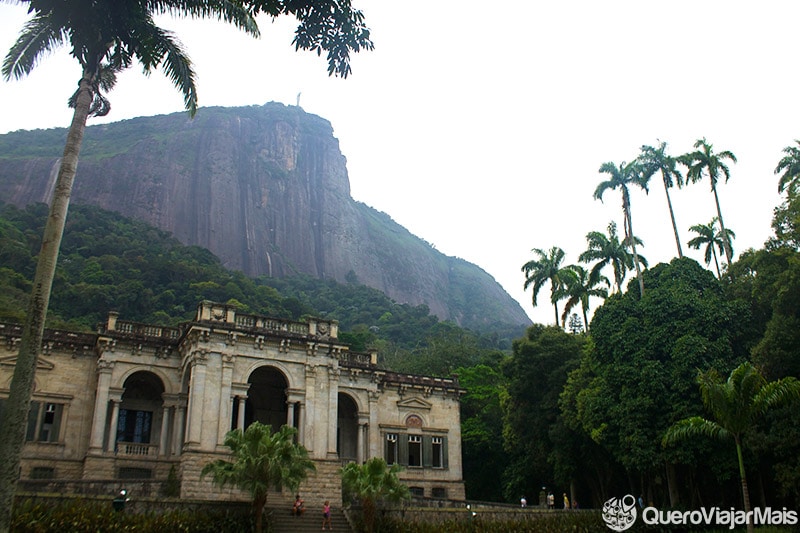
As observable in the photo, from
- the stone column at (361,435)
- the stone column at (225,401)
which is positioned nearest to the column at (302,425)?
the stone column at (225,401)

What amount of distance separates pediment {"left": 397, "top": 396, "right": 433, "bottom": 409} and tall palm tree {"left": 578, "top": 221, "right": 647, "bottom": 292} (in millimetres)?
15357

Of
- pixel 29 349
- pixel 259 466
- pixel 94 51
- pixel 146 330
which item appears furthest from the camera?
pixel 146 330

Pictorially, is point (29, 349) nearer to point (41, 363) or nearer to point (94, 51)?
point (94, 51)

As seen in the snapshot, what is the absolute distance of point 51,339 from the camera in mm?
31484

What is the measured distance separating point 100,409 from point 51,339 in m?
4.14

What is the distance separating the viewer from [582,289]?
4738 centimetres

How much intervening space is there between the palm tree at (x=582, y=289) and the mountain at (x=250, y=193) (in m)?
91.0

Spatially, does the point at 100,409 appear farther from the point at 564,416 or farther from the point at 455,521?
the point at 564,416

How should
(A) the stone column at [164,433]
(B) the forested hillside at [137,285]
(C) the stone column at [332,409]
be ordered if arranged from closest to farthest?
(C) the stone column at [332,409], (A) the stone column at [164,433], (B) the forested hillside at [137,285]

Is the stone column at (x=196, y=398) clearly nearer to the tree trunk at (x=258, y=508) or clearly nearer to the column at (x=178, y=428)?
the column at (x=178, y=428)

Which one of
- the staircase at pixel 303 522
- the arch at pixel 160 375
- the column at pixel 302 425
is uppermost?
the arch at pixel 160 375

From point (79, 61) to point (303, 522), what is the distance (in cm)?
1880

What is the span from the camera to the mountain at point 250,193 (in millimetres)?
124562

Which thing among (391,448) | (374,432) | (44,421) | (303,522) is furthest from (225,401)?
(391,448)
